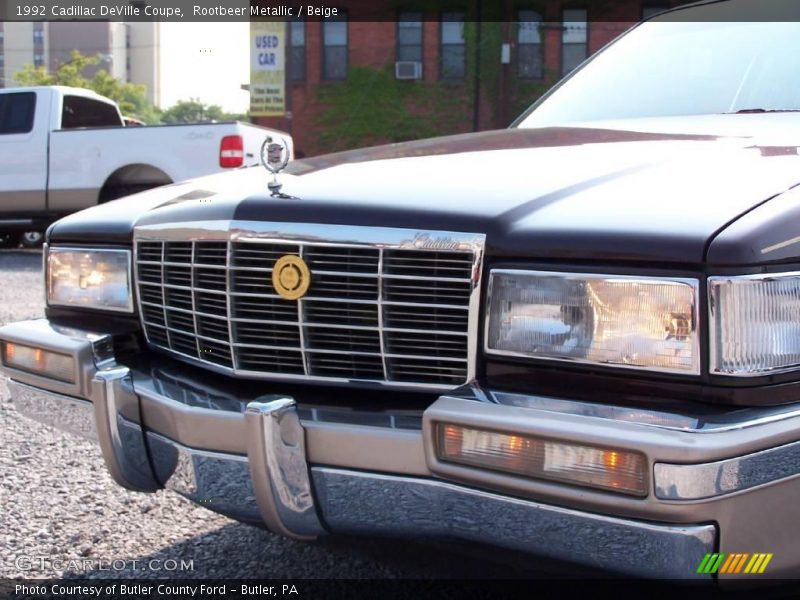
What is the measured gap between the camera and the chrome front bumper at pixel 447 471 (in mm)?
1507

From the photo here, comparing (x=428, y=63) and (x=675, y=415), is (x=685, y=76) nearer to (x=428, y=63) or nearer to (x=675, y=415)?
(x=675, y=415)

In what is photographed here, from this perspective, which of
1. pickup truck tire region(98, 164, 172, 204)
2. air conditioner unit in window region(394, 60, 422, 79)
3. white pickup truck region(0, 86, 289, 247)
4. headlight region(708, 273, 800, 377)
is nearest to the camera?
headlight region(708, 273, 800, 377)

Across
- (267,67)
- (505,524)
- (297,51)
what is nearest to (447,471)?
(505,524)

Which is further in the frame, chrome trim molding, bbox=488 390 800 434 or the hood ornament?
the hood ornament

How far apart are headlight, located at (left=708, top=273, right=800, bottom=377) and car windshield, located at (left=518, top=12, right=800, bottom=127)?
137 centimetres

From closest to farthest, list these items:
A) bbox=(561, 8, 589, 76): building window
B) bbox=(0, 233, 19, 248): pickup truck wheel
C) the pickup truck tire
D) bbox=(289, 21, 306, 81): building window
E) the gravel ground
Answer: the gravel ground, the pickup truck tire, bbox=(0, 233, 19, 248): pickup truck wheel, bbox=(561, 8, 589, 76): building window, bbox=(289, 21, 306, 81): building window

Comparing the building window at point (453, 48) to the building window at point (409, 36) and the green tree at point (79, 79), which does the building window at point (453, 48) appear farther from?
the green tree at point (79, 79)

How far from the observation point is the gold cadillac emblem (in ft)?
6.52

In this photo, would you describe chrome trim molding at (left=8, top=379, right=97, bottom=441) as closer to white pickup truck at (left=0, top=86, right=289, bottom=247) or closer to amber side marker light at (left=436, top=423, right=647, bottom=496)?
amber side marker light at (left=436, top=423, right=647, bottom=496)

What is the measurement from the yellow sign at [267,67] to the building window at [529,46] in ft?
20.3

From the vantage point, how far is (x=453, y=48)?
24.1m

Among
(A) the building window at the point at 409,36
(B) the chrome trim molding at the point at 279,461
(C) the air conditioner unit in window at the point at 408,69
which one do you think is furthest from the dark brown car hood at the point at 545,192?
(A) the building window at the point at 409,36

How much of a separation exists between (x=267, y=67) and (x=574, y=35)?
792 cm

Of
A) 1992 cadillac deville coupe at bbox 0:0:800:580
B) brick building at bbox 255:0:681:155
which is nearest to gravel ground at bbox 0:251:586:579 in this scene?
1992 cadillac deville coupe at bbox 0:0:800:580
